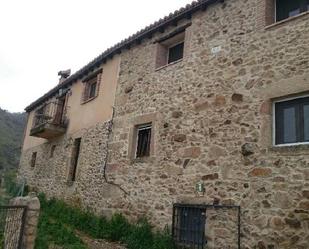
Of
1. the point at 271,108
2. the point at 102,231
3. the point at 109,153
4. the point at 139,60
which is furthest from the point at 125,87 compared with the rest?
the point at 271,108

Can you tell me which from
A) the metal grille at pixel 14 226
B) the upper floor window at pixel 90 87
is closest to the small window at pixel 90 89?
the upper floor window at pixel 90 87

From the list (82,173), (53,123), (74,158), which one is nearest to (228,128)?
(82,173)

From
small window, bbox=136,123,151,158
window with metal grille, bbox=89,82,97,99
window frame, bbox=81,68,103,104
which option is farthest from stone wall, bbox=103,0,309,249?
window with metal grille, bbox=89,82,97,99

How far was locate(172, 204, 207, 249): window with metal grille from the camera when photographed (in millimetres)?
7404

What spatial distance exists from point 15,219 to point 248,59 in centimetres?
568

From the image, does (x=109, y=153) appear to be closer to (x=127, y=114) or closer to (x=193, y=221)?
(x=127, y=114)

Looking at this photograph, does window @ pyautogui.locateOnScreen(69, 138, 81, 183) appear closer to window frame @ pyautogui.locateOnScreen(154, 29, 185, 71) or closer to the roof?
the roof

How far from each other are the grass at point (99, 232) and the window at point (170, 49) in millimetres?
4572

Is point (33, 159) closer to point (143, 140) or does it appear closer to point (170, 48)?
point (143, 140)

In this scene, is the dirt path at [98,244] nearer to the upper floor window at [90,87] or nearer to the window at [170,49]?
the window at [170,49]

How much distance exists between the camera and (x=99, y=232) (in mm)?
9320

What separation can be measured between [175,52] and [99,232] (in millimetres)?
5476

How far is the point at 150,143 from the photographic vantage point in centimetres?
937

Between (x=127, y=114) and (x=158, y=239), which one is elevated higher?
(x=127, y=114)
